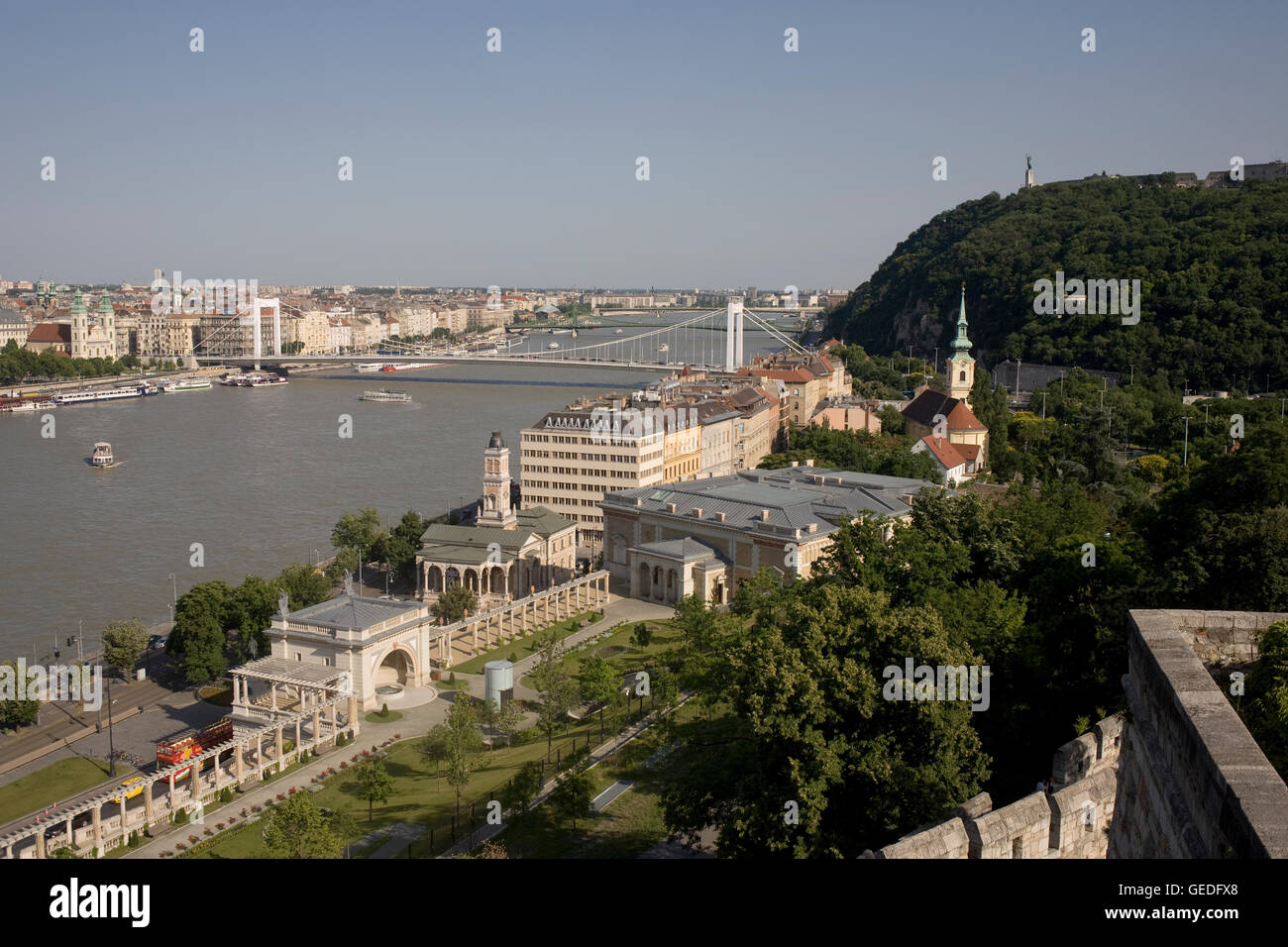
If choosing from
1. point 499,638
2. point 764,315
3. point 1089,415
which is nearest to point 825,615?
point 499,638

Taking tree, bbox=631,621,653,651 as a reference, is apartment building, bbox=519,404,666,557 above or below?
above

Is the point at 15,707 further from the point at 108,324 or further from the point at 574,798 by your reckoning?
the point at 108,324

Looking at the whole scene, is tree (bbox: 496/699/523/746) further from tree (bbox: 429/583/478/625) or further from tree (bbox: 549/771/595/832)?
tree (bbox: 429/583/478/625)

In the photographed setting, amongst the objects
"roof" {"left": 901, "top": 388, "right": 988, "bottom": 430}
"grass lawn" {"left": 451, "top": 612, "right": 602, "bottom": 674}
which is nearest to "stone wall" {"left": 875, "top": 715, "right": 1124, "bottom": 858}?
"grass lawn" {"left": 451, "top": 612, "right": 602, "bottom": 674}

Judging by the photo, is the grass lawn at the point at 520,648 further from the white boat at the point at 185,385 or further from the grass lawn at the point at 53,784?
the white boat at the point at 185,385

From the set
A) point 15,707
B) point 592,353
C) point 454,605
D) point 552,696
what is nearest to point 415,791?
point 552,696
